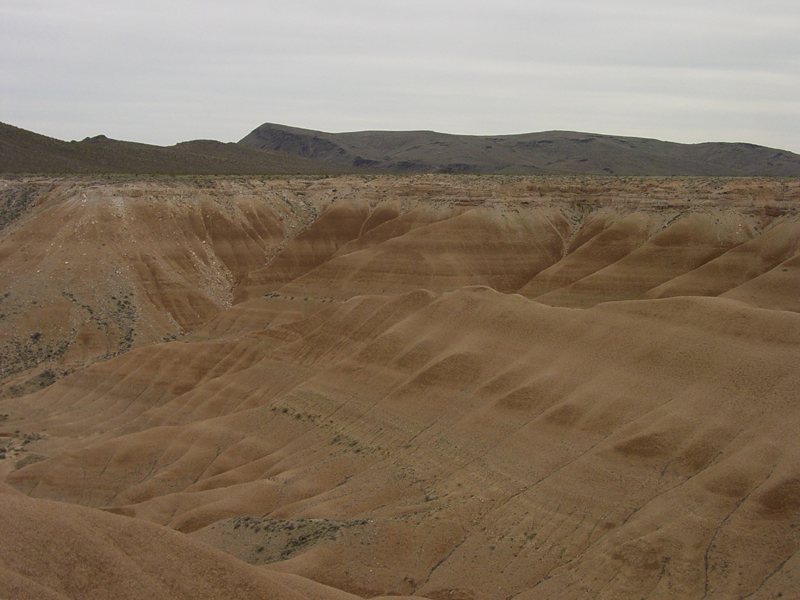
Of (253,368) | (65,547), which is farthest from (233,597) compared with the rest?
(253,368)

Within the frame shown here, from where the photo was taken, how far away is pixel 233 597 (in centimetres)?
1471

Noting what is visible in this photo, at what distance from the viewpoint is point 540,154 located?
172375 mm

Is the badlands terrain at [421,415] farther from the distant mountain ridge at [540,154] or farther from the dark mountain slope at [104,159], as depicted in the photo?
the distant mountain ridge at [540,154]

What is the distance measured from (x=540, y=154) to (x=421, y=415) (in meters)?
154

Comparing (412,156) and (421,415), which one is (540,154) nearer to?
(412,156)

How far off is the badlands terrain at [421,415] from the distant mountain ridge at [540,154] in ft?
299

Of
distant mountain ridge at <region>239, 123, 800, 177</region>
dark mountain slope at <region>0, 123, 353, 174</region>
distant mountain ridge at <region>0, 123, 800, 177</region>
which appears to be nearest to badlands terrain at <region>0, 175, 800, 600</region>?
dark mountain slope at <region>0, 123, 353, 174</region>

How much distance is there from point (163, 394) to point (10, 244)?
98.8 feet

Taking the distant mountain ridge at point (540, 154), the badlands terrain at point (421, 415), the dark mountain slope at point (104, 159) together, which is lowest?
the badlands terrain at point (421, 415)

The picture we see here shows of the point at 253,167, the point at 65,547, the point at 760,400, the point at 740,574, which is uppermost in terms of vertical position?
the point at 253,167

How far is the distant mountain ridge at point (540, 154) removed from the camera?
151875mm

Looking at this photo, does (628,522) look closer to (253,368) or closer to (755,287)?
(253,368)

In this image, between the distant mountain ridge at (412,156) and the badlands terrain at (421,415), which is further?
the distant mountain ridge at (412,156)

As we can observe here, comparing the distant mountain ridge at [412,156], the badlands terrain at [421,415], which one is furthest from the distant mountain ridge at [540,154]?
the badlands terrain at [421,415]
